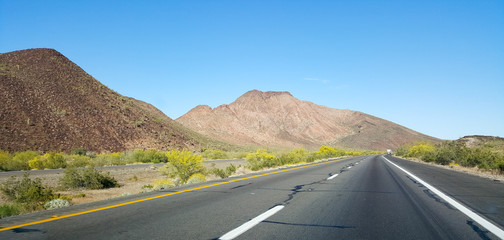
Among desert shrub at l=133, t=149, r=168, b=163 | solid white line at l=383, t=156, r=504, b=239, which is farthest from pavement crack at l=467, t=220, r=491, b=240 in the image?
desert shrub at l=133, t=149, r=168, b=163

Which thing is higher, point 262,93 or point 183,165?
point 262,93

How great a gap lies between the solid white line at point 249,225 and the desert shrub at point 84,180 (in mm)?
14681

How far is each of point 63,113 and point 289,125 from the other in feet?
288

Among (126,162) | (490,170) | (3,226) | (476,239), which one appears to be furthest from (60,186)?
(490,170)

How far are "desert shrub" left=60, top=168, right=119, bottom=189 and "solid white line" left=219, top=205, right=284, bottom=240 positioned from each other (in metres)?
14.7

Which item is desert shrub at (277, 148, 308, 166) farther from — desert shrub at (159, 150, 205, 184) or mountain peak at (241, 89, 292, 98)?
mountain peak at (241, 89, 292, 98)

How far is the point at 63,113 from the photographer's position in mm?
49312

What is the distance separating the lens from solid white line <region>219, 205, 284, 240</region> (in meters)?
4.54

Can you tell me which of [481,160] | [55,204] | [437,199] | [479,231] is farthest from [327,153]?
[479,231]

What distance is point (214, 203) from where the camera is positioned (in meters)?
7.38

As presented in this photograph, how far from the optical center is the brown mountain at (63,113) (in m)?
43.0

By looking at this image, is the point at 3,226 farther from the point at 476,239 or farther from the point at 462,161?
the point at 462,161

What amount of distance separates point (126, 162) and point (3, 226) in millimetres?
34490

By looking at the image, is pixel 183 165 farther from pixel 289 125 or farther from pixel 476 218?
pixel 289 125
